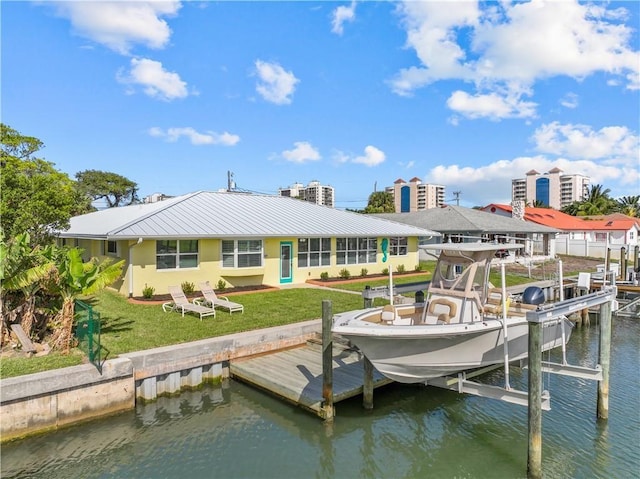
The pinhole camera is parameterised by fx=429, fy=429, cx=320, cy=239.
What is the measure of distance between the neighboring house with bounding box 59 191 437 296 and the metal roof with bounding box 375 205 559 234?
23.1 feet

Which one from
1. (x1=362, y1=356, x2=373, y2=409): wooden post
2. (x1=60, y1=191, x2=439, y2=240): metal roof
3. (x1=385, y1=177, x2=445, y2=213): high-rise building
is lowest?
(x1=362, y1=356, x2=373, y2=409): wooden post

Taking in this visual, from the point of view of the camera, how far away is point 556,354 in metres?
12.7

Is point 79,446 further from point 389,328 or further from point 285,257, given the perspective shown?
point 285,257

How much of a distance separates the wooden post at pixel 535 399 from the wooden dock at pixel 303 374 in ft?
11.6

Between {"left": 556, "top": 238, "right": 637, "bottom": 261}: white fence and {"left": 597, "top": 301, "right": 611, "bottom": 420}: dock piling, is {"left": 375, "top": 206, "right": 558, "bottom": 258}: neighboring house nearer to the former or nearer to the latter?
{"left": 556, "top": 238, "right": 637, "bottom": 261}: white fence

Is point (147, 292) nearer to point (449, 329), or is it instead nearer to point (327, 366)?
point (327, 366)

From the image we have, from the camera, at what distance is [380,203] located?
60594 millimetres

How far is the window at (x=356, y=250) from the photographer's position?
76.4ft

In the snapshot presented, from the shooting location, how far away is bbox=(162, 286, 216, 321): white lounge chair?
44.1 feet

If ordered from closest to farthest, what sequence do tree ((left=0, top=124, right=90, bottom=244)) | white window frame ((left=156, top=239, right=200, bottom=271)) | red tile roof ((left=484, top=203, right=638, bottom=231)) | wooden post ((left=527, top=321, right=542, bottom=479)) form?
wooden post ((left=527, top=321, right=542, bottom=479)) < tree ((left=0, top=124, right=90, bottom=244)) < white window frame ((left=156, top=239, right=200, bottom=271)) < red tile roof ((left=484, top=203, right=638, bottom=231))

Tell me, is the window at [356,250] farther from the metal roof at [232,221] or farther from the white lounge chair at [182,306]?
the white lounge chair at [182,306]

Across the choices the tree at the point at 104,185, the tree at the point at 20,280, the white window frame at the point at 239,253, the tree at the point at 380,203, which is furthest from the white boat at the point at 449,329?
the tree at the point at 104,185

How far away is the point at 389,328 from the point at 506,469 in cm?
303

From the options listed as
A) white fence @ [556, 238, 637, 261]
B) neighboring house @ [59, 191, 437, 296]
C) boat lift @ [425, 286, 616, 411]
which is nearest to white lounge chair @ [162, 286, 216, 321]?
neighboring house @ [59, 191, 437, 296]
